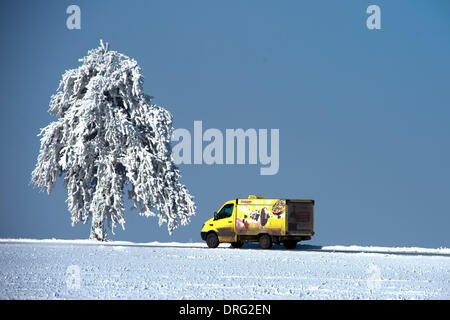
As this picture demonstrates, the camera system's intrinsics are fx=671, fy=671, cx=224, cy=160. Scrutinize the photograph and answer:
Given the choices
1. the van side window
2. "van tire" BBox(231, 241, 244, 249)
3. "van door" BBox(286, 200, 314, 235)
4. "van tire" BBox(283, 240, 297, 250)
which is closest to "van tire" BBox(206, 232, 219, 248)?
"van tire" BBox(231, 241, 244, 249)

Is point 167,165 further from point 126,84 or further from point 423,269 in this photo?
point 423,269

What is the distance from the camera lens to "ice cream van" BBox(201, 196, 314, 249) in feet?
102

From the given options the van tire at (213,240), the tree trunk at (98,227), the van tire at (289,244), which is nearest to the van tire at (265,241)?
the van tire at (289,244)

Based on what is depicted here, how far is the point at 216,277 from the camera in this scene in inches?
675

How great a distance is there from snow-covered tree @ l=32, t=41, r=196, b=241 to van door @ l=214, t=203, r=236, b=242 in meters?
6.63

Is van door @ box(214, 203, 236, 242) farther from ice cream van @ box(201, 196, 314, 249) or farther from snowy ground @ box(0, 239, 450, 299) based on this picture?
snowy ground @ box(0, 239, 450, 299)

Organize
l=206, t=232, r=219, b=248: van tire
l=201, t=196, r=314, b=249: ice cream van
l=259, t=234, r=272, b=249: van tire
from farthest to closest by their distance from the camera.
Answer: l=206, t=232, r=219, b=248: van tire < l=259, t=234, r=272, b=249: van tire < l=201, t=196, r=314, b=249: ice cream van

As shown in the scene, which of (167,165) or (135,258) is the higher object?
(167,165)

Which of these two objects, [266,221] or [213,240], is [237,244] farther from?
[266,221]

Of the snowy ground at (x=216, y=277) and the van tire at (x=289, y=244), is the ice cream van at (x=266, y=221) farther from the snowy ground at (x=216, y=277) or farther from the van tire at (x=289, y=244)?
the snowy ground at (x=216, y=277)

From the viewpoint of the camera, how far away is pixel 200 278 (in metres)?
16.8

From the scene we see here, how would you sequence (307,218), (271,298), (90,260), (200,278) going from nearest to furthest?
(271,298) < (200,278) < (90,260) < (307,218)
